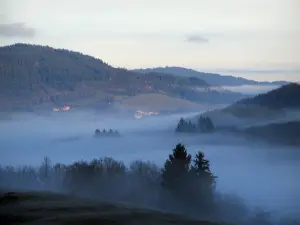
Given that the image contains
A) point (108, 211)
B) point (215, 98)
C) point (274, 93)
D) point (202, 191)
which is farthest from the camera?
point (215, 98)

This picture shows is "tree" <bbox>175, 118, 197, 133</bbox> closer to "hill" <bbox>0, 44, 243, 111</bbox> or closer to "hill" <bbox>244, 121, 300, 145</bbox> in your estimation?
"hill" <bbox>0, 44, 243, 111</bbox>

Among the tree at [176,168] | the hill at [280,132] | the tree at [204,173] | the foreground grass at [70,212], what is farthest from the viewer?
the hill at [280,132]

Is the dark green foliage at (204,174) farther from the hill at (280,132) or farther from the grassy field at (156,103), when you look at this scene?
the grassy field at (156,103)

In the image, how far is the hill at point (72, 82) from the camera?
1686 centimetres

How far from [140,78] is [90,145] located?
2.72 metres

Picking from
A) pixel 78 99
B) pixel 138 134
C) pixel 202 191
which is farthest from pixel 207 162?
pixel 78 99

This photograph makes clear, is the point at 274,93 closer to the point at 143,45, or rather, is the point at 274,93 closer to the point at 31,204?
the point at 143,45

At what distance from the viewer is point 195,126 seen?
52.3 feet

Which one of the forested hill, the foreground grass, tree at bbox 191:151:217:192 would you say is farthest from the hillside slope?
the foreground grass

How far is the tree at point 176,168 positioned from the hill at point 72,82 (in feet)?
8.68

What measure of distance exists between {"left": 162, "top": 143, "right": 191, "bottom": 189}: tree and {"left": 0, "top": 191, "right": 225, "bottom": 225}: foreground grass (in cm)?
187

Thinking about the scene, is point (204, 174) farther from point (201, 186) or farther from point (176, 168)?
point (176, 168)

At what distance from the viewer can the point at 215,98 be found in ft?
55.5

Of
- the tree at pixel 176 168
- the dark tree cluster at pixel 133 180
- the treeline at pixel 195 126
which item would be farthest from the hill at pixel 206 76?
the tree at pixel 176 168
